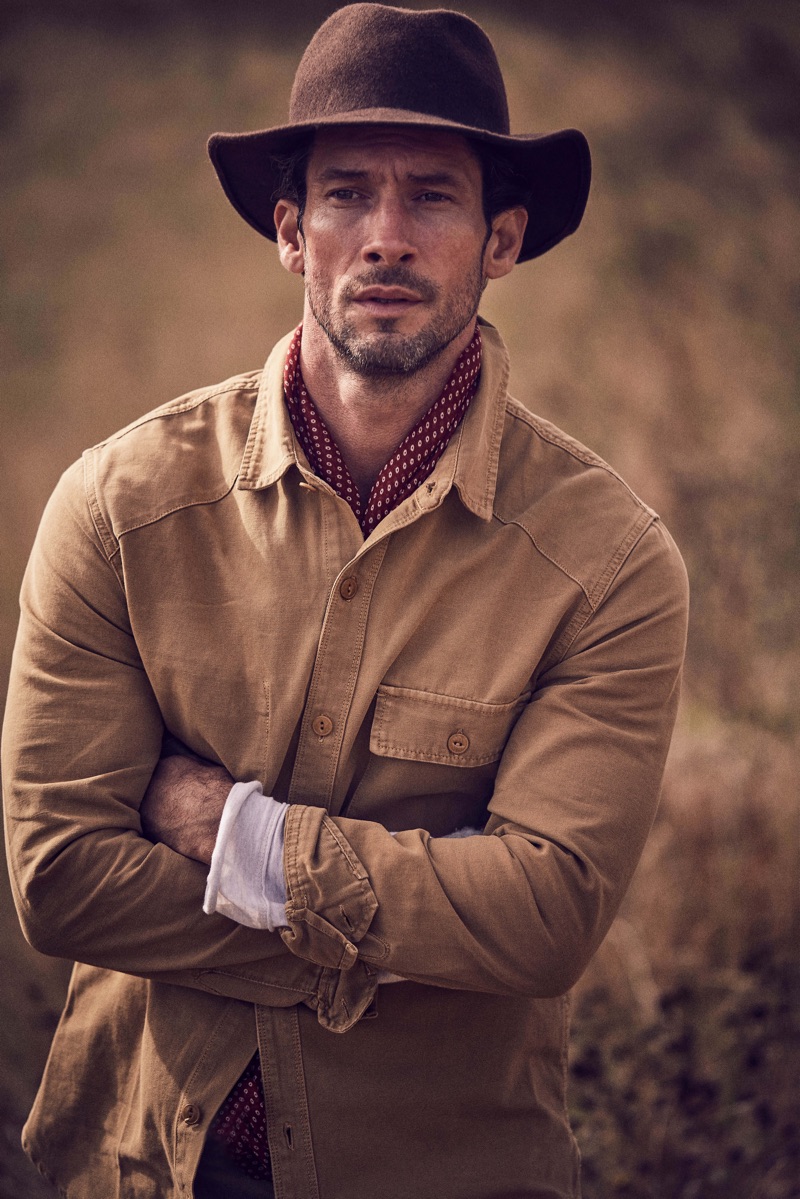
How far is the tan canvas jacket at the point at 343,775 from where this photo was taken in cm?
207

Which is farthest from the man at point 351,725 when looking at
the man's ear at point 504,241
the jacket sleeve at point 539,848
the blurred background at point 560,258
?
the blurred background at point 560,258

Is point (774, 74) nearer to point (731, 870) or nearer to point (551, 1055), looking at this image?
point (731, 870)

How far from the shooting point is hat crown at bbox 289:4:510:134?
2.21 meters

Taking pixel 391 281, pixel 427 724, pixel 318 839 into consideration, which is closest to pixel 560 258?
pixel 391 281

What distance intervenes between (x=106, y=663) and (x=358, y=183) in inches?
42.7

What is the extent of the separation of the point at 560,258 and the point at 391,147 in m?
4.24

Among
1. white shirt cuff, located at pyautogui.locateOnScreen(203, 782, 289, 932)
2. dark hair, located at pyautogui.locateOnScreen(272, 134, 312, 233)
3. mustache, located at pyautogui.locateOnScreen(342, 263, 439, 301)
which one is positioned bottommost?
white shirt cuff, located at pyautogui.locateOnScreen(203, 782, 289, 932)

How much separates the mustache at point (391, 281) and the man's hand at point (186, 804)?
0.99 meters

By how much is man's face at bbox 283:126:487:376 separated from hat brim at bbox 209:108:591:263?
0.26 ft

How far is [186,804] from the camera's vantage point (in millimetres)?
2148

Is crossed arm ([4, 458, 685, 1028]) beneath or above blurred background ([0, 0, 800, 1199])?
Answer: beneath

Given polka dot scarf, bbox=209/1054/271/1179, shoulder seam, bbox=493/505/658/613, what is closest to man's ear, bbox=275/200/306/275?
shoulder seam, bbox=493/505/658/613

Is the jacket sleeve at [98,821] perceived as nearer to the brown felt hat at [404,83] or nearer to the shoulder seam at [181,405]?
the shoulder seam at [181,405]

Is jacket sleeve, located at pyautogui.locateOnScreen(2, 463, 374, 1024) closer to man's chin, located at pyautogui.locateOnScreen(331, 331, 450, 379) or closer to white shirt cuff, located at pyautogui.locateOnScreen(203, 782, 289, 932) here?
white shirt cuff, located at pyautogui.locateOnScreen(203, 782, 289, 932)
